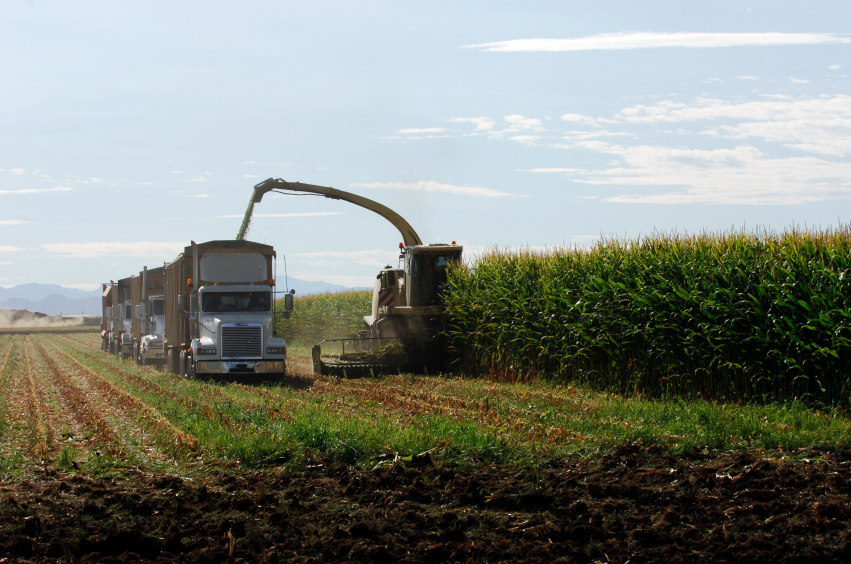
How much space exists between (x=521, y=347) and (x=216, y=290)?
803 centimetres

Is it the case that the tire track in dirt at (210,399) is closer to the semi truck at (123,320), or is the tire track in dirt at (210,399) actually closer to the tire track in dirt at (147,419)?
the tire track in dirt at (147,419)

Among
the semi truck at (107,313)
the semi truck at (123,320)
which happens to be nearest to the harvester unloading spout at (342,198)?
the semi truck at (123,320)

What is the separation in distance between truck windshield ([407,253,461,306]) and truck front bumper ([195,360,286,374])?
4153mm

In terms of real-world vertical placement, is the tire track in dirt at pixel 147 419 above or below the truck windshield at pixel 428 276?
below

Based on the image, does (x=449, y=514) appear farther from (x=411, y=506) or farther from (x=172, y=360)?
(x=172, y=360)

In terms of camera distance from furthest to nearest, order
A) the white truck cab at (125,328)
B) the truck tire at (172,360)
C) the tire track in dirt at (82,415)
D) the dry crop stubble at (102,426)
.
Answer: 1. the white truck cab at (125,328)
2. the truck tire at (172,360)
3. the tire track in dirt at (82,415)
4. the dry crop stubble at (102,426)

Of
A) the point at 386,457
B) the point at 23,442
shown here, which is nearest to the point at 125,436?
the point at 23,442

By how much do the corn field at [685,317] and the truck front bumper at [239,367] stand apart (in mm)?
5281

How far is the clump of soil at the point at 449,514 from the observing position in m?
5.71

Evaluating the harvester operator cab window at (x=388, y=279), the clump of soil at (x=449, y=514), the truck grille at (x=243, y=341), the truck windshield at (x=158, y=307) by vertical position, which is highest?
the harvester operator cab window at (x=388, y=279)

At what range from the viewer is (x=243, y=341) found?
62.2 feet

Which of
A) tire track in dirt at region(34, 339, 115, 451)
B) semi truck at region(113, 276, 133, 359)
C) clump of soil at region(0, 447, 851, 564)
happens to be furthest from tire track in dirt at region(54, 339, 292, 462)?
semi truck at region(113, 276, 133, 359)

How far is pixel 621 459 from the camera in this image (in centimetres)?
822

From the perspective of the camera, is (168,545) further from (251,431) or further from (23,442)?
(23,442)
